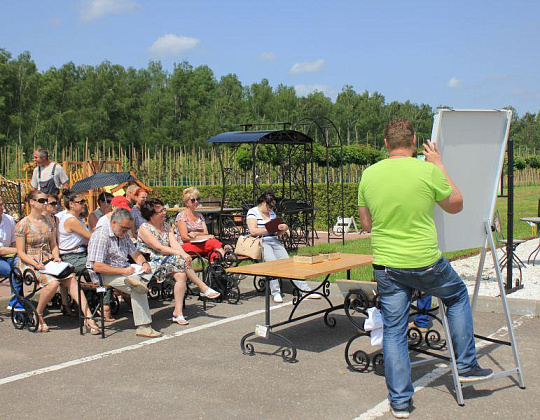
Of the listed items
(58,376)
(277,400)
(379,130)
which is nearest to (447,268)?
(277,400)

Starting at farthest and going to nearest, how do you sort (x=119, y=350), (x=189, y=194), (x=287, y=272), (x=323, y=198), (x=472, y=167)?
(x=323, y=198), (x=189, y=194), (x=119, y=350), (x=287, y=272), (x=472, y=167)

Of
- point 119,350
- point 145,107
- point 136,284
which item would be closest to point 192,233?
point 136,284

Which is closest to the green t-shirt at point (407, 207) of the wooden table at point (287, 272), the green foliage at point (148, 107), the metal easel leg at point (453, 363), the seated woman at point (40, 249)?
the metal easel leg at point (453, 363)

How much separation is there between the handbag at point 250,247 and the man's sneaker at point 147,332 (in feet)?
7.78

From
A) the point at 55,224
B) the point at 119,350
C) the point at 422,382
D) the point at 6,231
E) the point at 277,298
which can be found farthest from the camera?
the point at 277,298

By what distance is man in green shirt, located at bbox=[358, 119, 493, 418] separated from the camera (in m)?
3.94

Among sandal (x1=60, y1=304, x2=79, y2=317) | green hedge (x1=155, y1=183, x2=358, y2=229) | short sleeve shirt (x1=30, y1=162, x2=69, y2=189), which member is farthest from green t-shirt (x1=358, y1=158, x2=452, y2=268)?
green hedge (x1=155, y1=183, x2=358, y2=229)

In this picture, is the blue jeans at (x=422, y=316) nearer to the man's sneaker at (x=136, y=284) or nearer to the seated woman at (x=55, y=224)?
the man's sneaker at (x=136, y=284)

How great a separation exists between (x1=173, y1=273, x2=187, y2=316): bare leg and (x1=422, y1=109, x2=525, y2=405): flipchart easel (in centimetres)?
293

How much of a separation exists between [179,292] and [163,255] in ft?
1.48

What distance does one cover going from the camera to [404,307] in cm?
406

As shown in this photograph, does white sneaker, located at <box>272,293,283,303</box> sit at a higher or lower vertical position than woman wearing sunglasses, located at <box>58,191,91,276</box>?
lower

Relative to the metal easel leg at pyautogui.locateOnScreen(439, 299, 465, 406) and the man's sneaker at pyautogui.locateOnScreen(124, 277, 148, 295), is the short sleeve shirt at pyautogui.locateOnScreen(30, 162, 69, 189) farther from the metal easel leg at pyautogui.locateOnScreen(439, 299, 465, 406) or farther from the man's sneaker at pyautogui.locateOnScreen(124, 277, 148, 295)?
the metal easel leg at pyautogui.locateOnScreen(439, 299, 465, 406)

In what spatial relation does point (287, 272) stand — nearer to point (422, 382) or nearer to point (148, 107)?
point (422, 382)
